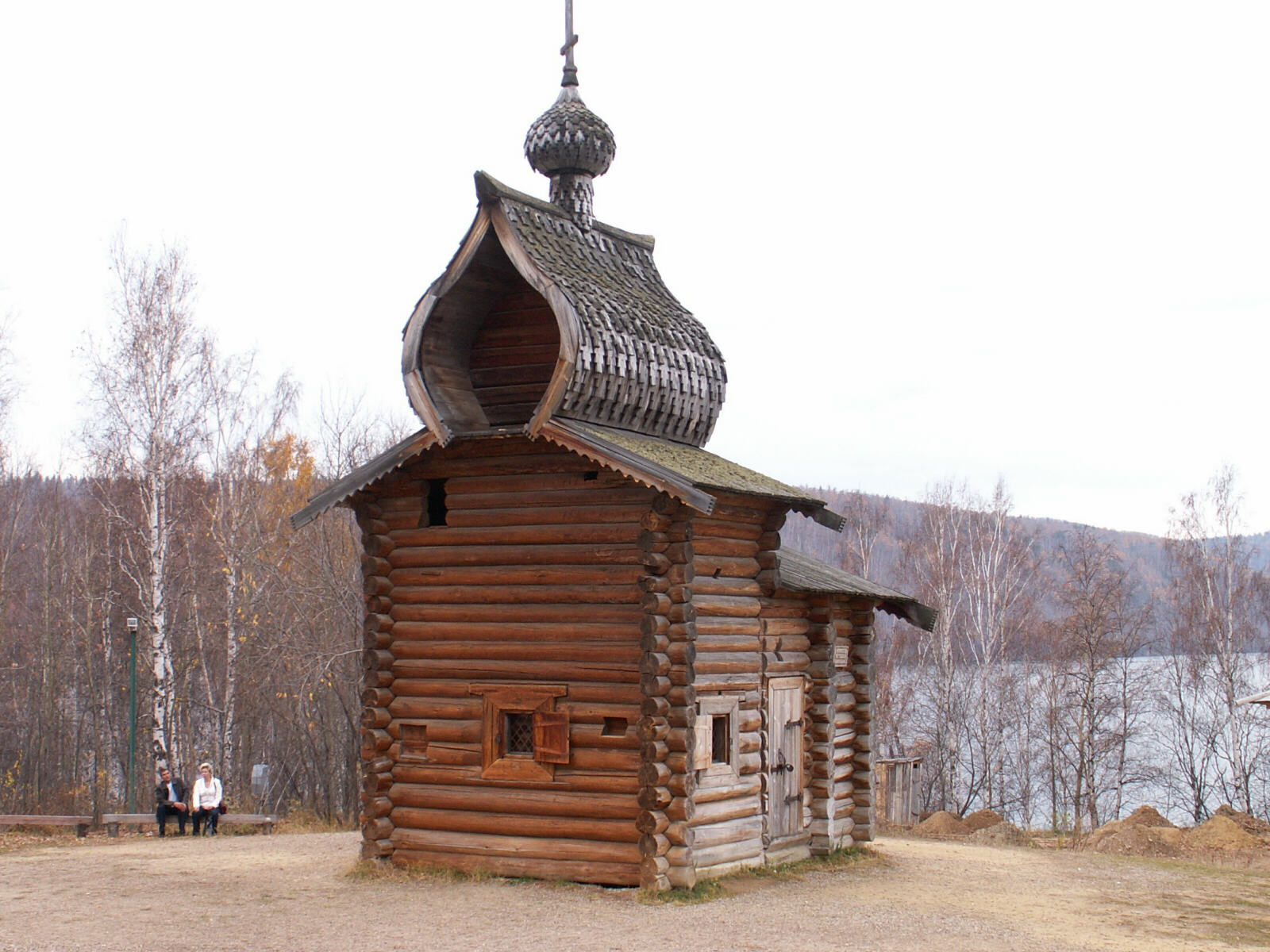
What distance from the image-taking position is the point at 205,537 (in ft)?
128

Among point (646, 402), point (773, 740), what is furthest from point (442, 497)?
point (773, 740)

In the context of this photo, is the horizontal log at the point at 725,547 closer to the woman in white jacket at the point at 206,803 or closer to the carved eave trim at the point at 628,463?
the carved eave trim at the point at 628,463

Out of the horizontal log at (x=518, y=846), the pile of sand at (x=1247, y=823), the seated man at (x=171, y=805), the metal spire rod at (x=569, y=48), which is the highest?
the metal spire rod at (x=569, y=48)

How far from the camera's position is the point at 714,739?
15.4 metres

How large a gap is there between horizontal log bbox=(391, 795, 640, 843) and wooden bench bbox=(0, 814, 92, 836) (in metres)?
9.03

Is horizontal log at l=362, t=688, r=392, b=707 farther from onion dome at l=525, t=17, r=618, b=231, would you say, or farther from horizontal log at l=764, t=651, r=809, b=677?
onion dome at l=525, t=17, r=618, b=231

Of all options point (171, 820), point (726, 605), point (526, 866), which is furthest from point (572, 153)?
point (171, 820)

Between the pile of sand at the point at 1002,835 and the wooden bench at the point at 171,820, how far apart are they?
41.2 feet

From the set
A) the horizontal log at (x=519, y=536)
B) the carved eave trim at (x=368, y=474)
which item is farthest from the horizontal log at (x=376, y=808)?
the carved eave trim at (x=368, y=474)

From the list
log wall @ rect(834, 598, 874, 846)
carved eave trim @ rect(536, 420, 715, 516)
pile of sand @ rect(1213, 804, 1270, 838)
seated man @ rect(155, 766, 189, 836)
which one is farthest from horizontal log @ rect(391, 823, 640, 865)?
pile of sand @ rect(1213, 804, 1270, 838)

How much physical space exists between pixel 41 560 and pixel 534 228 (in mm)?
33140

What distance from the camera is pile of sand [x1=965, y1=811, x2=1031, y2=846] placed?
2448 cm

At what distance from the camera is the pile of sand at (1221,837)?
76.3 ft

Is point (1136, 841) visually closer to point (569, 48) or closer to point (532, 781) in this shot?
point (532, 781)
